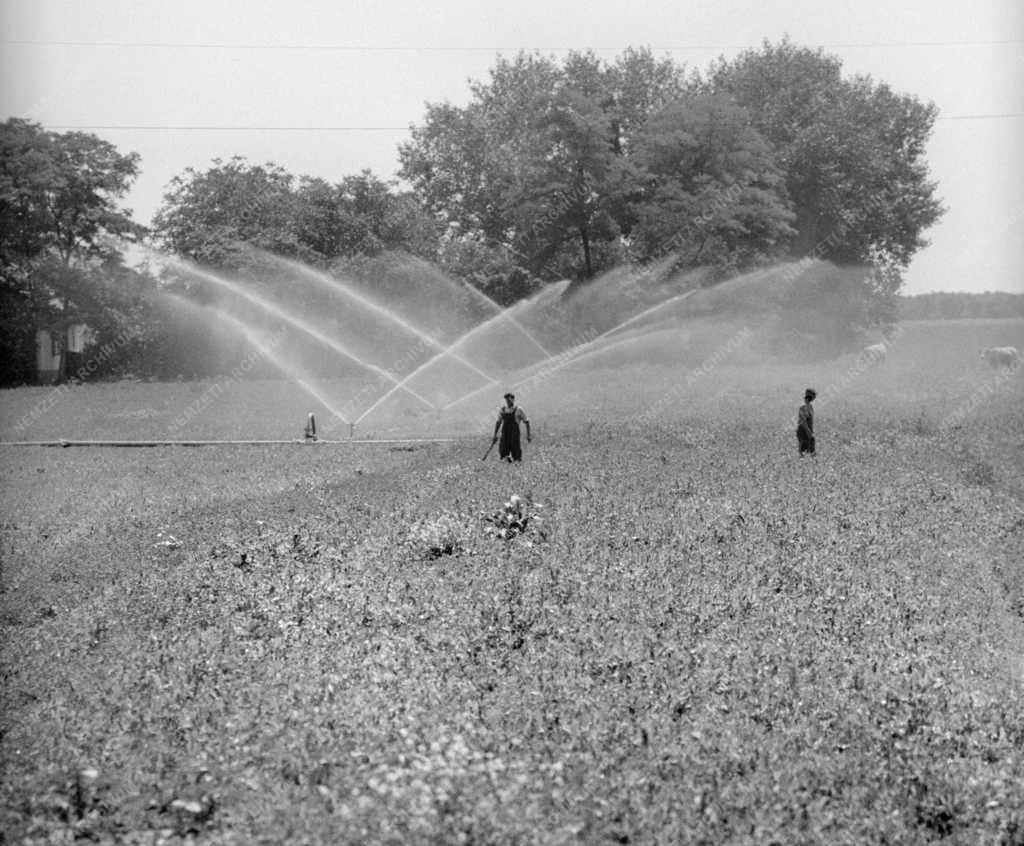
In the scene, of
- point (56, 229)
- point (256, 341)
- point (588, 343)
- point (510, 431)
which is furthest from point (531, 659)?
point (56, 229)

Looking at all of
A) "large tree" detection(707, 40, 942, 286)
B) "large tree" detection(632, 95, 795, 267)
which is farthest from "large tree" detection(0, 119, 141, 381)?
"large tree" detection(707, 40, 942, 286)

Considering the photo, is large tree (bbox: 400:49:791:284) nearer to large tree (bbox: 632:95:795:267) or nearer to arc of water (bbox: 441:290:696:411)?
large tree (bbox: 632:95:795:267)

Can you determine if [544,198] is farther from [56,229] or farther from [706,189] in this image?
[56,229]

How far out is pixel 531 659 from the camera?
9883mm

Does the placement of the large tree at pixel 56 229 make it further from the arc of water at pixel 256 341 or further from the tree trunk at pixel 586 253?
the tree trunk at pixel 586 253

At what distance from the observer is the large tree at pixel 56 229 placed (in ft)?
227

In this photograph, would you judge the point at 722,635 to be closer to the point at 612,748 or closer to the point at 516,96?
the point at 612,748

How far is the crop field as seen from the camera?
287 inches

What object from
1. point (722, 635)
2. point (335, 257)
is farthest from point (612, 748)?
point (335, 257)

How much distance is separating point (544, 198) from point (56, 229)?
32154 millimetres

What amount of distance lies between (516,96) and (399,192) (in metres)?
11.8

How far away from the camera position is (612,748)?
8.10 metres

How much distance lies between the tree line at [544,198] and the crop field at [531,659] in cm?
4330

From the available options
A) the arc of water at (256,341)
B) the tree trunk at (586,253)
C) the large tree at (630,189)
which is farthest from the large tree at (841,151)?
the arc of water at (256,341)
